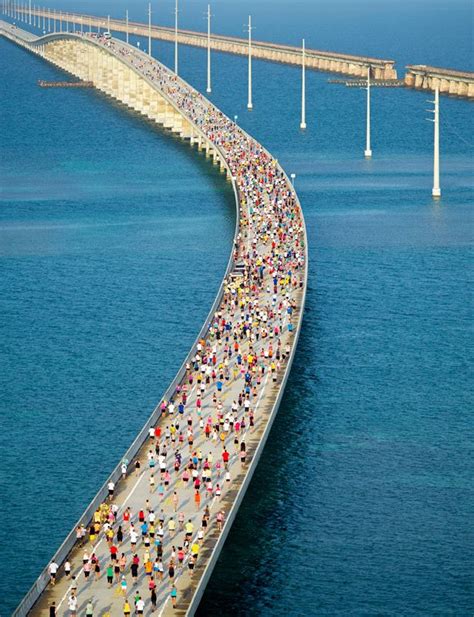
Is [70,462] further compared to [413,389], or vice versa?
[413,389]

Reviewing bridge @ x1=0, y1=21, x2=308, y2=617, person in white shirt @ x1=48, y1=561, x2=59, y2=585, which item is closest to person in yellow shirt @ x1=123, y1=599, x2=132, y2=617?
bridge @ x1=0, y1=21, x2=308, y2=617

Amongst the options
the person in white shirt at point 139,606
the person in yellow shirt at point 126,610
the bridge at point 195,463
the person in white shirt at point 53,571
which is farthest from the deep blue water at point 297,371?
the person in yellow shirt at point 126,610

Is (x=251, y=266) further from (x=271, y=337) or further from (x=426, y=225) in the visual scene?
(x=426, y=225)

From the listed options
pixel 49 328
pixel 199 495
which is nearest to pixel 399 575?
pixel 199 495

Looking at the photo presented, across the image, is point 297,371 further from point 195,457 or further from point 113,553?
point 113,553

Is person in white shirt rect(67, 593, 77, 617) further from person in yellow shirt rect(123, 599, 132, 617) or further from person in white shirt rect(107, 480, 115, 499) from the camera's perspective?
person in white shirt rect(107, 480, 115, 499)

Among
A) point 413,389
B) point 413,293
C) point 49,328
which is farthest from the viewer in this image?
point 413,293
